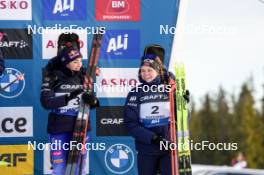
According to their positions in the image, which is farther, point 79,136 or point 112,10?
point 112,10

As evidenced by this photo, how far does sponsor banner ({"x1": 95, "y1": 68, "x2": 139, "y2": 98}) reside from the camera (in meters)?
7.09

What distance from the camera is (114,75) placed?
711cm

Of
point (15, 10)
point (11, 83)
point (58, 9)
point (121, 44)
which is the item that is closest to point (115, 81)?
point (121, 44)

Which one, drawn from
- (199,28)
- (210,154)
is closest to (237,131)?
(210,154)

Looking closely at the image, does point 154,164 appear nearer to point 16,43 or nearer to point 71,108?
point 71,108

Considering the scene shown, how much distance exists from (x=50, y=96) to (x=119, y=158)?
139cm

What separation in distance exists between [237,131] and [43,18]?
46061mm

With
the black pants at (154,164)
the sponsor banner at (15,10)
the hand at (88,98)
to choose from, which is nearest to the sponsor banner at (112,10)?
the sponsor banner at (15,10)

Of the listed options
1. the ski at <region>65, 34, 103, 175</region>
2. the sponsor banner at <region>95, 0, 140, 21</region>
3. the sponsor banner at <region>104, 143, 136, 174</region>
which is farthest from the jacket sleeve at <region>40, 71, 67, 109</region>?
the sponsor banner at <region>104, 143, 136, 174</region>

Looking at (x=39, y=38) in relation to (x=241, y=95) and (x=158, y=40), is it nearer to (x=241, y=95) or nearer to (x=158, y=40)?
(x=158, y=40)

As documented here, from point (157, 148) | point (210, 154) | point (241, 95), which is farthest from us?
point (241, 95)

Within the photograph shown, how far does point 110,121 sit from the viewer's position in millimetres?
7125

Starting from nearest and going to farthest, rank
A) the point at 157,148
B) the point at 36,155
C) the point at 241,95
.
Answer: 1. the point at 157,148
2. the point at 36,155
3. the point at 241,95

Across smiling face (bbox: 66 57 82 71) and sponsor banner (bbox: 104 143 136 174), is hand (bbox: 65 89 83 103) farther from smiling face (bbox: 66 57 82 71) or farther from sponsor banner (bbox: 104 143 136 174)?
sponsor banner (bbox: 104 143 136 174)
